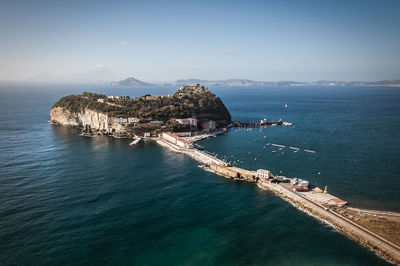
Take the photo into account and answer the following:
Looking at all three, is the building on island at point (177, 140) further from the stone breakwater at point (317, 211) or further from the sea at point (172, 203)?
the stone breakwater at point (317, 211)

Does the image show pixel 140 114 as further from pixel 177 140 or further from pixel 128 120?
pixel 177 140

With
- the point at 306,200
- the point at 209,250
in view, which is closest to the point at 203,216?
the point at 209,250

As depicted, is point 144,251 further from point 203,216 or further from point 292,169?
point 292,169

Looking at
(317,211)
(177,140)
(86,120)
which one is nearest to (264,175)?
(317,211)

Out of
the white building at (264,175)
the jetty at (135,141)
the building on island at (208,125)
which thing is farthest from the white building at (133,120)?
the white building at (264,175)

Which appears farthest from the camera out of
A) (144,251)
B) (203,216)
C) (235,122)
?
(235,122)

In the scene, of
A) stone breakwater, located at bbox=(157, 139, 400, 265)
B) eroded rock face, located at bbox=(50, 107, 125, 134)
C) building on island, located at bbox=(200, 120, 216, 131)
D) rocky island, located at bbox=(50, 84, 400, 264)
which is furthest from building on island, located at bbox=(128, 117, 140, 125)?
stone breakwater, located at bbox=(157, 139, 400, 265)

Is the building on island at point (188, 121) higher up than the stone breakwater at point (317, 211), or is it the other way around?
the building on island at point (188, 121)
